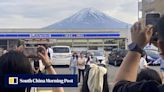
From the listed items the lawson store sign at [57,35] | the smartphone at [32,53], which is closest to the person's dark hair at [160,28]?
the smartphone at [32,53]

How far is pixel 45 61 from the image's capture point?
3.59m

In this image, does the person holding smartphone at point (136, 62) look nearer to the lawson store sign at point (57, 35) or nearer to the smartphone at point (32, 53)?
the smartphone at point (32, 53)

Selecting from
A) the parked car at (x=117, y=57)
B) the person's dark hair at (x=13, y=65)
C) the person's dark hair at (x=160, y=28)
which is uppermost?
the person's dark hair at (x=160, y=28)

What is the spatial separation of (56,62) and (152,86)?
31.2 m

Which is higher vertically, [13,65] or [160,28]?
[160,28]

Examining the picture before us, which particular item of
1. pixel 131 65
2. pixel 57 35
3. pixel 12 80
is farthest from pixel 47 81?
pixel 57 35

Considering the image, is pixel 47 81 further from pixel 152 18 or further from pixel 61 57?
pixel 61 57

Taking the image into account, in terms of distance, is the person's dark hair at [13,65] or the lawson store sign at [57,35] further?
the lawson store sign at [57,35]

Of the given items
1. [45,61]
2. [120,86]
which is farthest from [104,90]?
[120,86]

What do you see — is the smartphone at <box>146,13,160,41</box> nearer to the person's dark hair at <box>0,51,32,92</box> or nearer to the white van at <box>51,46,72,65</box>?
the person's dark hair at <box>0,51,32,92</box>

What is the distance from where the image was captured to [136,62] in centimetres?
271

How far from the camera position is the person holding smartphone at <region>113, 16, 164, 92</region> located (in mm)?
2506

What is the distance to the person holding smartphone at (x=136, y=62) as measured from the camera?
8.22 ft

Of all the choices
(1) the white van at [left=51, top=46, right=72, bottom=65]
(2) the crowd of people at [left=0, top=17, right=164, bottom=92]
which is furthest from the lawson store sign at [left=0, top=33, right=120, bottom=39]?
(2) the crowd of people at [left=0, top=17, right=164, bottom=92]
